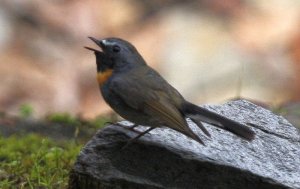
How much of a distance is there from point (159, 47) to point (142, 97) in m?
5.85

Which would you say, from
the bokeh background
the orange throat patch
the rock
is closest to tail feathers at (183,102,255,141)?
the rock

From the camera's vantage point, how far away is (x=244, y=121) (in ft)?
23.3

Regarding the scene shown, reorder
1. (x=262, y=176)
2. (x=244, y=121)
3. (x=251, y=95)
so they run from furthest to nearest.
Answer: (x=251, y=95), (x=244, y=121), (x=262, y=176)

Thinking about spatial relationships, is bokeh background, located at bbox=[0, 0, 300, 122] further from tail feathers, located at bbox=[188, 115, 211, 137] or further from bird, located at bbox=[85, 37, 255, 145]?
tail feathers, located at bbox=[188, 115, 211, 137]

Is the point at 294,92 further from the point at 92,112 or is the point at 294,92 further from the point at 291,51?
the point at 92,112

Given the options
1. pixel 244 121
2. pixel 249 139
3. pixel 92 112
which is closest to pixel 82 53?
pixel 92 112

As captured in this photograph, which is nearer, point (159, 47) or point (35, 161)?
point (35, 161)

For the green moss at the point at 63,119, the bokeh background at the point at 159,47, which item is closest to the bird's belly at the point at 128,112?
the green moss at the point at 63,119

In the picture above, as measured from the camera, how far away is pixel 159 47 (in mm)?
12094

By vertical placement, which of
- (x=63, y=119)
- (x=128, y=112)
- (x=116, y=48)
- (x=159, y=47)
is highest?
(x=159, y=47)

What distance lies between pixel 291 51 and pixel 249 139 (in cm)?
599

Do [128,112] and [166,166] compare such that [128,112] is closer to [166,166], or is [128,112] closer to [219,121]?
[166,166]

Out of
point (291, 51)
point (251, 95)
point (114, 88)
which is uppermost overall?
point (291, 51)

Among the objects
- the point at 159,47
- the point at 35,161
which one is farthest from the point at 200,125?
the point at 159,47
